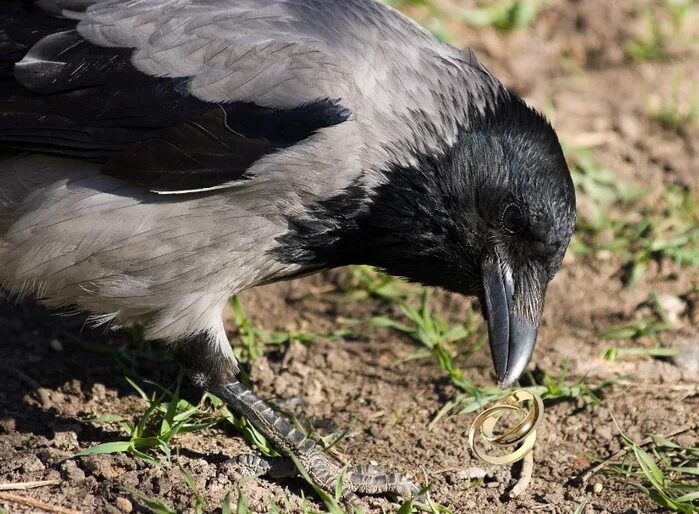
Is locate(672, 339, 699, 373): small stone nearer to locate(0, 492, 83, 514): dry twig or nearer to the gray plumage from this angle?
the gray plumage

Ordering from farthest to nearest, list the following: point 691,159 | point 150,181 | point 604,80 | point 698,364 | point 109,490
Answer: point 604,80, point 691,159, point 698,364, point 150,181, point 109,490

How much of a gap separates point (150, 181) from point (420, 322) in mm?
1891

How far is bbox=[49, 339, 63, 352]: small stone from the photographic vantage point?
6035 millimetres

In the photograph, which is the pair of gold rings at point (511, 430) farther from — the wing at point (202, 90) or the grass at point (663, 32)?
the grass at point (663, 32)

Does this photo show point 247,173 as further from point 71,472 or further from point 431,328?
point 431,328

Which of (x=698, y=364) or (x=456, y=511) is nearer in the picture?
(x=456, y=511)

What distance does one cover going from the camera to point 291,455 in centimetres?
486

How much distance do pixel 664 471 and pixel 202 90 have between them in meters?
2.75

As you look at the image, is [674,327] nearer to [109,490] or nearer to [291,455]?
[291,455]

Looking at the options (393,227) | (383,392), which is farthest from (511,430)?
(393,227)

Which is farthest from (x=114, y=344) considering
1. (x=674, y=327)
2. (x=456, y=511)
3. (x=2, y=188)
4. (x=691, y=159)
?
(x=691, y=159)

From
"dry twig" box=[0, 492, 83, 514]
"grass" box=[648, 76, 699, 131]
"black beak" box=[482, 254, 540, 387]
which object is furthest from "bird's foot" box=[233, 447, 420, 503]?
"grass" box=[648, 76, 699, 131]

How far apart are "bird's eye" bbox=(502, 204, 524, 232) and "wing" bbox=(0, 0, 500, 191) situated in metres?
0.46

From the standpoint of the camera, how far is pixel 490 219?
506cm
